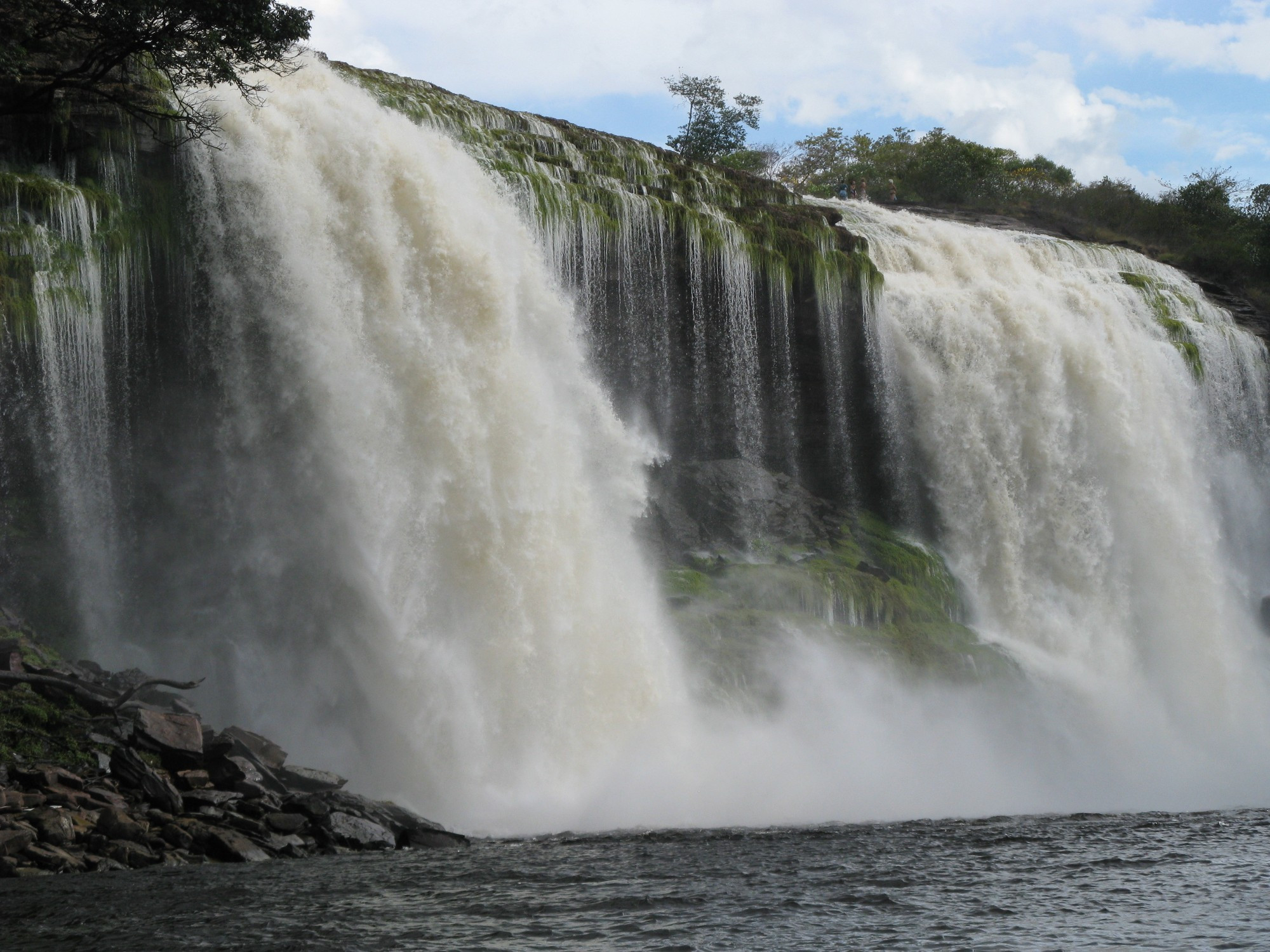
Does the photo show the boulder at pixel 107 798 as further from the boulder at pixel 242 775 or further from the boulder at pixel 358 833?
the boulder at pixel 358 833

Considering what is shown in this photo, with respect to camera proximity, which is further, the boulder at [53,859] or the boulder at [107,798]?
A: the boulder at [107,798]

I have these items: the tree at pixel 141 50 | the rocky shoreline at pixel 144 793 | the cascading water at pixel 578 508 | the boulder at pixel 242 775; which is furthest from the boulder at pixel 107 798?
the tree at pixel 141 50

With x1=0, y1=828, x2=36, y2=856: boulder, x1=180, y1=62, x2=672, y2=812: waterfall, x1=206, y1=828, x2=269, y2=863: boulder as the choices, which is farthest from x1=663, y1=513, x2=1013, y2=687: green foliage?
x1=0, y1=828, x2=36, y2=856: boulder

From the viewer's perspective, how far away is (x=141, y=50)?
15562mm

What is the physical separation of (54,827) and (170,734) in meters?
2.16

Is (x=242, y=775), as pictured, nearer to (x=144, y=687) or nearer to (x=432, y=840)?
(x=144, y=687)

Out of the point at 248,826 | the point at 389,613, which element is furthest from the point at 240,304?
the point at 248,826

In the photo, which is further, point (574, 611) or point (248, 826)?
point (574, 611)

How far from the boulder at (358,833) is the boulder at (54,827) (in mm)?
2360

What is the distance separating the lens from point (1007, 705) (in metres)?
23.1

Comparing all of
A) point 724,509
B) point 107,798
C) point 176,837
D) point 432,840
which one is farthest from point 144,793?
point 724,509

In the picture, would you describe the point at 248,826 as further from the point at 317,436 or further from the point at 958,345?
the point at 958,345

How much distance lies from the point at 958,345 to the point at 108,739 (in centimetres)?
1899

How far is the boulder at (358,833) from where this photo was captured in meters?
11.8
